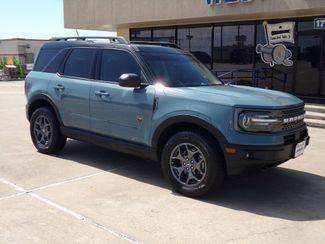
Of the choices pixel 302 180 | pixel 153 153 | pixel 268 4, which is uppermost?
pixel 268 4

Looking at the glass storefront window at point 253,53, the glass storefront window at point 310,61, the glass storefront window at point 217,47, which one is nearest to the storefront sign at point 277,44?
the glass storefront window at point 253,53

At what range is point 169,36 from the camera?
56.7 feet

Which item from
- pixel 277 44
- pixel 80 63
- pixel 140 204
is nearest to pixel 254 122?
pixel 140 204

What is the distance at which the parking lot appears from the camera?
4219 millimetres

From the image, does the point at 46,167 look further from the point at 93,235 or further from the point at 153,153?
the point at 93,235

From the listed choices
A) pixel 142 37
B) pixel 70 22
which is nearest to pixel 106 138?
pixel 142 37

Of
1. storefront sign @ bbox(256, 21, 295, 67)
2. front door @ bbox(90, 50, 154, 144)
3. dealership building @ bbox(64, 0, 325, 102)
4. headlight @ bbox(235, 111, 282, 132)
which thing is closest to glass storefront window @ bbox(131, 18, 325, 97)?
dealership building @ bbox(64, 0, 325, 102)

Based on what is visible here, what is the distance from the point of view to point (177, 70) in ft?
20.0

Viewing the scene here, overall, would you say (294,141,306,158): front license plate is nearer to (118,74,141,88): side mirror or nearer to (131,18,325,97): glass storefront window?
(118,74,141,88): side mirror

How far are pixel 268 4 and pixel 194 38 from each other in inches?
177

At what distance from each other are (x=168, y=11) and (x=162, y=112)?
33.5 feet

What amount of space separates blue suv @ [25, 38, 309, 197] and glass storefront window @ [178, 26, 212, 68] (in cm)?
957

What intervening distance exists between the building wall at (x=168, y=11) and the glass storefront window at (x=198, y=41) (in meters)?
0.57

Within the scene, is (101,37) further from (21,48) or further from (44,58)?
(21,48)
